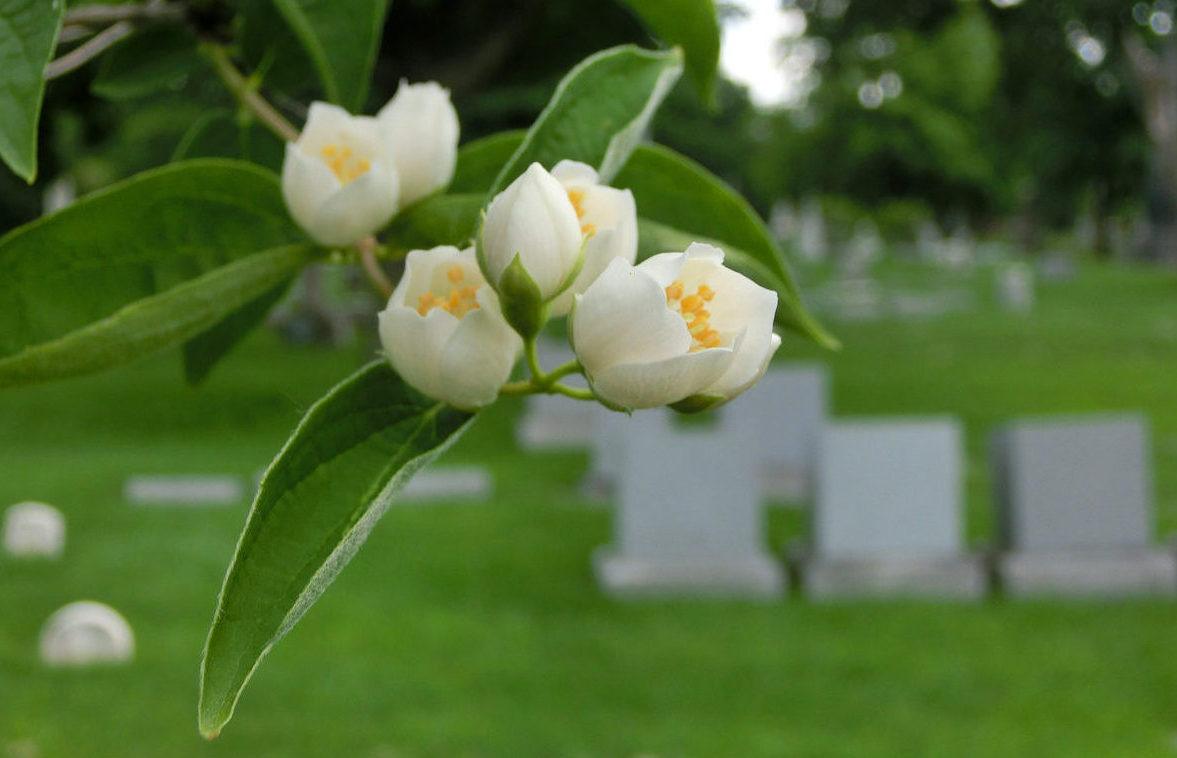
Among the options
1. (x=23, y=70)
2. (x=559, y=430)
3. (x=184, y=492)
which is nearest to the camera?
(x=23, y=70)

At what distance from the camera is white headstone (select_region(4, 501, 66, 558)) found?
814 cm

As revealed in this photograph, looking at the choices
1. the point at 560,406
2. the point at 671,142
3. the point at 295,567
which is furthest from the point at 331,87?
the point at 671,142

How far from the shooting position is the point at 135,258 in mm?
710

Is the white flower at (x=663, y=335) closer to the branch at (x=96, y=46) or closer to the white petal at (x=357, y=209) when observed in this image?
the white petal at (x=357, y=209)

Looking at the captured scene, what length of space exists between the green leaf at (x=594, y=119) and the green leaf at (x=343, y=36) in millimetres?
196

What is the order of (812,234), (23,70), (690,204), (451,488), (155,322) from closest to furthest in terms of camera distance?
(23,70), (155,322), (690,204), (451,488), (812,234)

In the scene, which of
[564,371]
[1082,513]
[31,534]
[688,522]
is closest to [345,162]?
[564,371]

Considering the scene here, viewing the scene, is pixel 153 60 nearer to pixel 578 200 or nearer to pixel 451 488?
pixel 578 200

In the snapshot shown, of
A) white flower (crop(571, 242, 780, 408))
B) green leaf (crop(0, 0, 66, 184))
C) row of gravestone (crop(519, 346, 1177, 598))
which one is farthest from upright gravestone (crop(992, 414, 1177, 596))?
green leaf (crop(0, 0, 66, 184))

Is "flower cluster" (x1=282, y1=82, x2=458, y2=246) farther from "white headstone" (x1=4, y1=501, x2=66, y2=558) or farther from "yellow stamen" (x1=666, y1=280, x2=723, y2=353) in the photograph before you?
"white headstone" (x1=4, y1=501, x2=66, y2=558)

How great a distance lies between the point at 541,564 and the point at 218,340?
23.5 ft

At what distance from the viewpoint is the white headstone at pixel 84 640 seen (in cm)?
618

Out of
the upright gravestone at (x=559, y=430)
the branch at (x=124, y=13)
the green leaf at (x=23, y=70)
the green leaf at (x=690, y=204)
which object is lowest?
the upright gravestone at (x=559, y=430)

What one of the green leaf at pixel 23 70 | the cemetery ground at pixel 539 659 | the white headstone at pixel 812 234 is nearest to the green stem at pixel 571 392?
the green leaf at pixel 23 70
